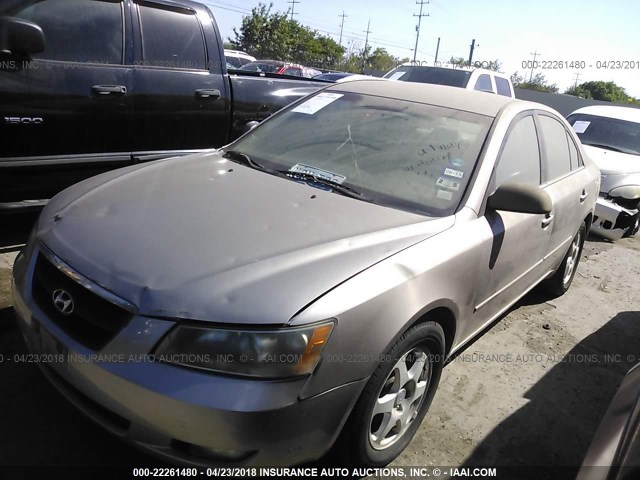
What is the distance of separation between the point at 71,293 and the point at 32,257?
1.35ft

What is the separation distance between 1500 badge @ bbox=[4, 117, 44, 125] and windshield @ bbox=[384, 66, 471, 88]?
7965 millimetres

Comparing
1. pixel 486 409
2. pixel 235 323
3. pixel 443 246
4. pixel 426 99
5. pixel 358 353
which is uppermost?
pixel 426 99

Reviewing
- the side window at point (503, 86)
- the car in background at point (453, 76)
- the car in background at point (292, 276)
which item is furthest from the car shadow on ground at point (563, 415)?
the side window at point (503, 86)

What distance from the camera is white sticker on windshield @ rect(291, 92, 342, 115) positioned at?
134 inches

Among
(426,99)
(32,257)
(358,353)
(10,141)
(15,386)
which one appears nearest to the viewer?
(358,353)

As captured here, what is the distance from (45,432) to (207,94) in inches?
122

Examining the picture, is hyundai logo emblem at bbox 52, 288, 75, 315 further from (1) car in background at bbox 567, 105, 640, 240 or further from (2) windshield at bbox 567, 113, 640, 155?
(2) windshield at bbox 567, 113, 640, 155

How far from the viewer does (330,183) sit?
274 cm

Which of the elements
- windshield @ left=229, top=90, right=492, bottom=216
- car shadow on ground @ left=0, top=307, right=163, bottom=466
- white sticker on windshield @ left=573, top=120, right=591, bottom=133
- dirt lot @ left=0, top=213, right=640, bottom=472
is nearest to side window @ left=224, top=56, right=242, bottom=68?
white sticker on windshield @ left=573, top=120, right=591, bottom=133

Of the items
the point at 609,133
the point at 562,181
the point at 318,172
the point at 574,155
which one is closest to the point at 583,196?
the point at 574,155

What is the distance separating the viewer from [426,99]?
3203mm

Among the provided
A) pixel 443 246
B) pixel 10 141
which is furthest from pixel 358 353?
pixel 10 141

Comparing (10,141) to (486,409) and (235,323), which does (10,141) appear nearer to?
(235,323)

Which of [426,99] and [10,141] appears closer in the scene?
[426,99]
